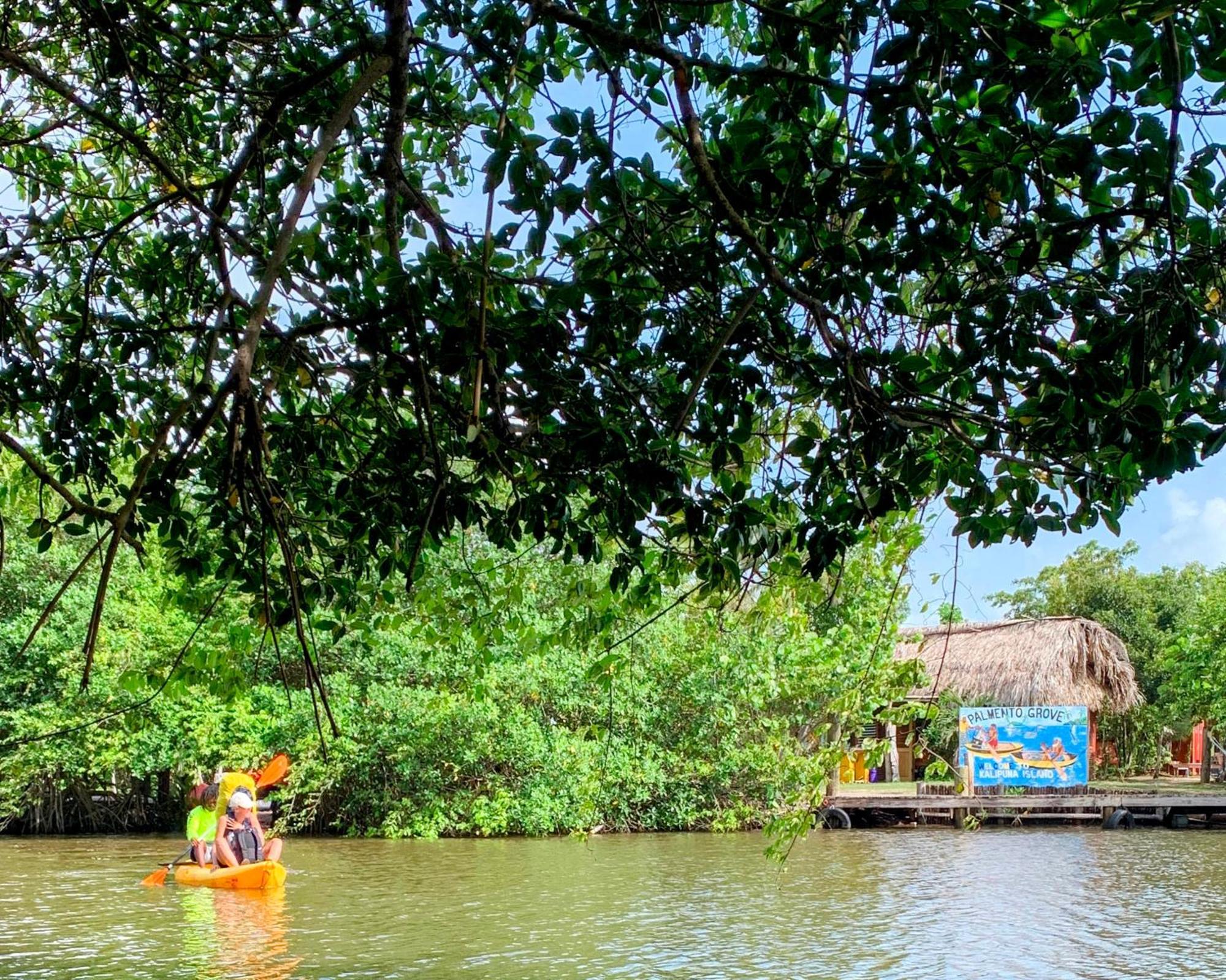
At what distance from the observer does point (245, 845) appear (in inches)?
550

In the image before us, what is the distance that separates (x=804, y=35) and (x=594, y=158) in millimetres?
671

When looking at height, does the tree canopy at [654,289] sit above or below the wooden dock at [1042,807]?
above

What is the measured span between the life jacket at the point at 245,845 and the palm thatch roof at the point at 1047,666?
41.6ft

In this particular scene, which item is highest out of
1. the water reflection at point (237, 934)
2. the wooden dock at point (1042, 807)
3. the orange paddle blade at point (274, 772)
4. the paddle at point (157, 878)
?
the orange paddle blade at point (274, 772)

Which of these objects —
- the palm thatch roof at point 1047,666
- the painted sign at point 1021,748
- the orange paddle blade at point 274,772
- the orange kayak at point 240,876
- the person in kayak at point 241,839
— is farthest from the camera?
the palm thatch roof at point 1047,666

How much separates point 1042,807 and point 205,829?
43.9 feet

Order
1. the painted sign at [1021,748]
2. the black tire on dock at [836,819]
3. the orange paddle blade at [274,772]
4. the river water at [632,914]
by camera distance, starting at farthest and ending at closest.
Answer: the painted sign at [1021,748], the black tire on dock at [836,819], the orange paddle blade at [274,772], the river water at [632,914]

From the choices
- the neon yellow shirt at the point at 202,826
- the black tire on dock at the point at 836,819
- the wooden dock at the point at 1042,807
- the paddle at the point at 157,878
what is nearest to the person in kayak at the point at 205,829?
the neon yellow shirt at the point at 202,826

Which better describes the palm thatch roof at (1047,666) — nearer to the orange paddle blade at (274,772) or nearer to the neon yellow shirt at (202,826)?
the orange paddle blade at (274,772)

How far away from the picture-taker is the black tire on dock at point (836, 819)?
67.8ft

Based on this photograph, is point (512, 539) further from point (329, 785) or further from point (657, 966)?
point (329, 785)

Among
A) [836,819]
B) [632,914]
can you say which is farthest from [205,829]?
[836,819]

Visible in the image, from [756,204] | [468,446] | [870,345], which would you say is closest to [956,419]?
[870,345]

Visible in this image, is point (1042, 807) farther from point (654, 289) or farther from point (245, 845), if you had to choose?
point (654, 289)
